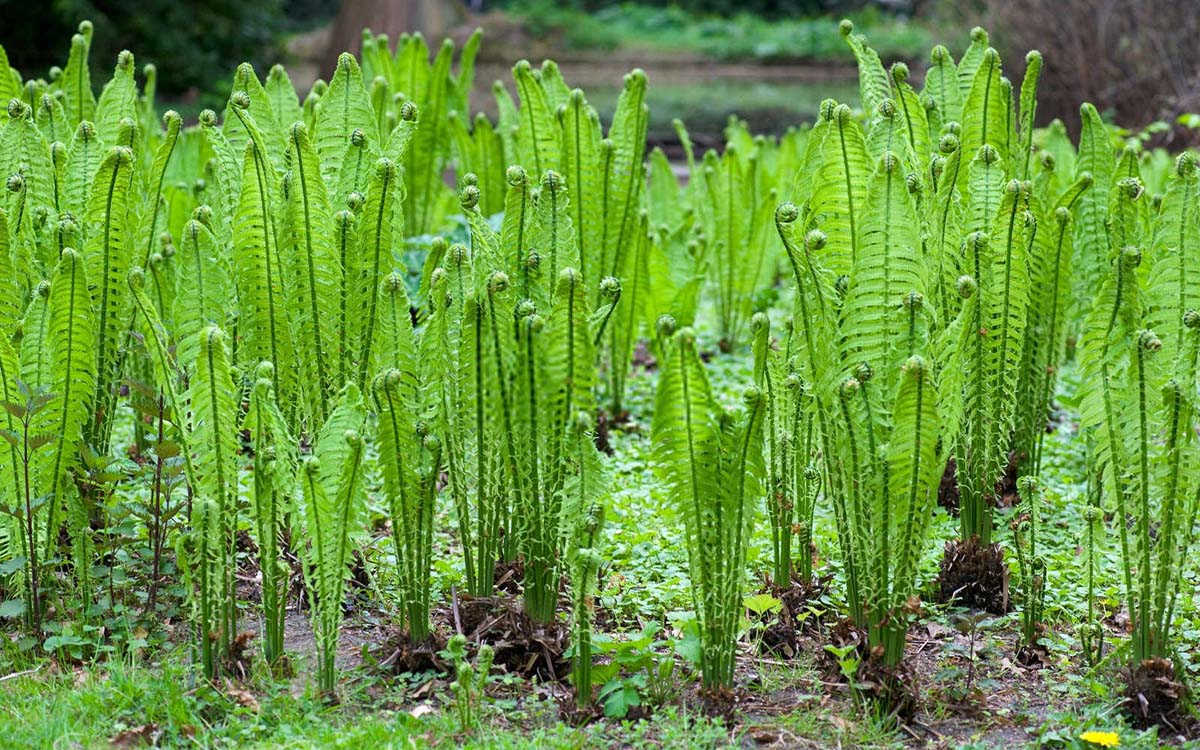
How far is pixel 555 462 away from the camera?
2.65 meters

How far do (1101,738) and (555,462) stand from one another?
119cm

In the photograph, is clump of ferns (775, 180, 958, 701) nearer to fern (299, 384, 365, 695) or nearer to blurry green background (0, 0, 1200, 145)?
fern (299, 384, 365, 695)

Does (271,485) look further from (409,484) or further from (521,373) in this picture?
(521,373)

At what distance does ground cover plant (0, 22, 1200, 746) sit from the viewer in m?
2.49

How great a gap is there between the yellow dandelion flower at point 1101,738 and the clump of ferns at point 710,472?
0.70 meters

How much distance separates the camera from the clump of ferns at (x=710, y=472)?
2365mm

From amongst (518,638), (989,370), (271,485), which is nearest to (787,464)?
(989,370)

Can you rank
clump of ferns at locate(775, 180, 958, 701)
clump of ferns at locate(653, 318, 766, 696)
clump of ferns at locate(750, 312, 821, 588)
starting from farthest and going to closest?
clump of ferns at locate(750, 312, 821, 588)
clump of ferns at locate(775, 180, 958, 701)
clump of ferns at locate(653, 318, 766, 696)

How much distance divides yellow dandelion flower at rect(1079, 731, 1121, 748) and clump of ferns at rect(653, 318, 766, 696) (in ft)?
2.29

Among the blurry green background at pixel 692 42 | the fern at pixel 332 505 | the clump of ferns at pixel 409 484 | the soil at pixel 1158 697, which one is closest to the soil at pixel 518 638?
the clump of ferns at pixel 409 484

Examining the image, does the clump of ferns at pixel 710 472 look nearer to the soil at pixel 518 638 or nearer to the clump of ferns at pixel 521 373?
the clump of ferns at pixel 521 373

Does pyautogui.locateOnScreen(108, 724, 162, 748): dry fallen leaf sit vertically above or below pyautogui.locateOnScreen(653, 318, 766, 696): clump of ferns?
below

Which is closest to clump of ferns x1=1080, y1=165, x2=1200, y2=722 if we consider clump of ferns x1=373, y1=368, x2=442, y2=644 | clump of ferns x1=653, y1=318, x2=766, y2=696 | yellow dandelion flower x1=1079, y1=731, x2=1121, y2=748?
yellow dandelion flower x1=1079, y1=731, x2=1121, y2=748

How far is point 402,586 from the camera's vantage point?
2.71 metres
